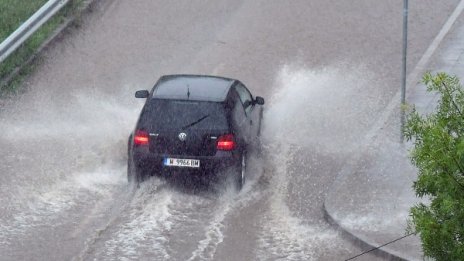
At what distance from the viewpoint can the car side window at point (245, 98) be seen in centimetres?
1705

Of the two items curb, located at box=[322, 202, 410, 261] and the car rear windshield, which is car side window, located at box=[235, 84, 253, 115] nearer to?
the car rear windshield

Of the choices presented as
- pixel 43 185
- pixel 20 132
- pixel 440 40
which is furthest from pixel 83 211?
pixel 440 40

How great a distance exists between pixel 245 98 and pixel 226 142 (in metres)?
1.86

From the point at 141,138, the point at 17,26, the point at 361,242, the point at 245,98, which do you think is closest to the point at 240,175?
the point at 141,138

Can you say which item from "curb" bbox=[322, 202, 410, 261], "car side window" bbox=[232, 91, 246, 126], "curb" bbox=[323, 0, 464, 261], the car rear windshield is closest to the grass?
the car rear windshield

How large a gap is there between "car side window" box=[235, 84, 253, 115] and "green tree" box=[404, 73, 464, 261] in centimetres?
736

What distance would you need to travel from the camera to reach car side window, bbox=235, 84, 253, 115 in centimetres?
1705

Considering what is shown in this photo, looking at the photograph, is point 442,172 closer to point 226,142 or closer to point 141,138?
point 226,142

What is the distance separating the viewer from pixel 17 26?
22625 millimetres

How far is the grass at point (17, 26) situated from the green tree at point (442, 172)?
1188 centimetres

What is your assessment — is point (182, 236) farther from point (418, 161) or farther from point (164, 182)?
point (418, 161)

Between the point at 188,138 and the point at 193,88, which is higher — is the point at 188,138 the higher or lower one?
the lower one

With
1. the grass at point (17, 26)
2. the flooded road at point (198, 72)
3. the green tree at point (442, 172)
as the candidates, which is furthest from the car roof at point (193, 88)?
the green tree at point (442, 172)

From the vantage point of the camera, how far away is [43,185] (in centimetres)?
1593
